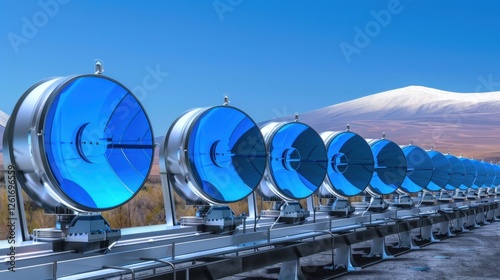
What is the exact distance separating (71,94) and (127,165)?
125cm

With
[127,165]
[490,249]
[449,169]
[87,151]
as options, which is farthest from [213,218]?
[449,169]

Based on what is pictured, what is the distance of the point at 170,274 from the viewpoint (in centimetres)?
A: 800

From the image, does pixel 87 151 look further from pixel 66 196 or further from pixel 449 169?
pixel 449 169

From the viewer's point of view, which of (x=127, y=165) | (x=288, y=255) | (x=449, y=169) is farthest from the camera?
(x=449, y=169)

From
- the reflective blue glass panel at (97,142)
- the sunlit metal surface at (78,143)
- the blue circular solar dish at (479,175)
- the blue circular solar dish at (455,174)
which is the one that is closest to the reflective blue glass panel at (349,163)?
the reflective blue glass panel at (97,142)

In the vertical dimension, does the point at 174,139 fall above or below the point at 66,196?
above

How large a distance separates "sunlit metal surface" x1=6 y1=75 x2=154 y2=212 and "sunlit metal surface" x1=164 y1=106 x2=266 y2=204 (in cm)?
131

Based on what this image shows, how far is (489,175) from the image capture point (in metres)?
35.4

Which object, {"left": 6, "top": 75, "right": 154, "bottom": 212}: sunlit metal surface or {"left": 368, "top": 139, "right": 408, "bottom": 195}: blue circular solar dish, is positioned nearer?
{"left": 6, "top": 75, "right": 154, "bottom": 212}: sunlit metal surface

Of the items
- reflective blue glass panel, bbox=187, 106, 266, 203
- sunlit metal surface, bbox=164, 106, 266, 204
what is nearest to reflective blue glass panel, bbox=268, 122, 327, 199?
reflective blue glass panel, bbox=187, 106, 266, 203

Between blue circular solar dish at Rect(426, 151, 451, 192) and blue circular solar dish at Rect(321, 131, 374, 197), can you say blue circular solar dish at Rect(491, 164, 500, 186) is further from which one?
blue circular solar dish at Rect(321, 131, 374, 197)

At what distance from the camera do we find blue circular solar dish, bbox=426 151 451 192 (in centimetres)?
2325

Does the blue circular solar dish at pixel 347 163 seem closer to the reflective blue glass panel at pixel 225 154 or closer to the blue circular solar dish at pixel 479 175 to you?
the reflective blue glass panel at pixel 225 154

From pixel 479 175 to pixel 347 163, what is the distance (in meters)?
19.4
